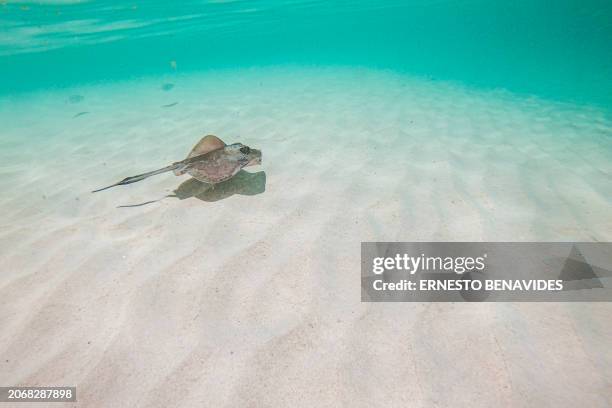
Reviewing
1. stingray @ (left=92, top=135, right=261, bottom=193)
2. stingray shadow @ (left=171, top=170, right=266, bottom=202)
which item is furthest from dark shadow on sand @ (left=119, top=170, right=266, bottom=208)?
stingray @ (left=92, top=135, right=261, bottom=193)

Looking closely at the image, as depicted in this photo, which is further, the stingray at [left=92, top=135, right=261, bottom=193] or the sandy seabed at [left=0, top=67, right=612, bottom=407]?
the stingray at [left=92, top=135, right=261, bottom=193]

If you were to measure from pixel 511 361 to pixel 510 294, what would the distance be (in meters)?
0.74

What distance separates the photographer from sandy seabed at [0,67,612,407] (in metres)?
1.91

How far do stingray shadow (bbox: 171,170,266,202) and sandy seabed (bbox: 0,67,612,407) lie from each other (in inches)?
1.4

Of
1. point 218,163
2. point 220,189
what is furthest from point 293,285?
point 220,189

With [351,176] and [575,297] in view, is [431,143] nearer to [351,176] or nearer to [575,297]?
[351,176]

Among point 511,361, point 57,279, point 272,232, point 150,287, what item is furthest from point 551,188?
point 57,279

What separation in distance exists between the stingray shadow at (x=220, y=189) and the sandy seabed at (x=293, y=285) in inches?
1.4

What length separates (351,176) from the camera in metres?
4.81

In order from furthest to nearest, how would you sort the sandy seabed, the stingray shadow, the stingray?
the stingray shadow, the stingray, the sandy seabed

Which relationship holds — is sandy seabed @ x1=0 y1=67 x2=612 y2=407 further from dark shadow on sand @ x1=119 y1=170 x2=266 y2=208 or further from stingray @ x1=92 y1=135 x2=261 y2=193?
stingray @ x1=92 y1=135 x2=261 y2=193

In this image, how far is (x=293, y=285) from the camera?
2637 mm

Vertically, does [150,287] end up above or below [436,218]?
above

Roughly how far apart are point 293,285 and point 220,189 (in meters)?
2.11
